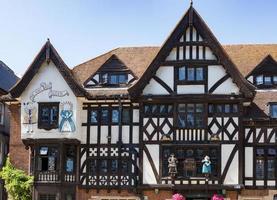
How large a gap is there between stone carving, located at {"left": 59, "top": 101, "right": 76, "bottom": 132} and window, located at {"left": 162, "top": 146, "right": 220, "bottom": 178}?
6.47 meters

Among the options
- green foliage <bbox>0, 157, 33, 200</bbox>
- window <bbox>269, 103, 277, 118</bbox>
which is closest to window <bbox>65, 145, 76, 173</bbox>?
green foliage <bbox>0, 157, 33, 200</bbox>

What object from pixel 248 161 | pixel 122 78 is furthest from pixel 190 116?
pixel 122 78

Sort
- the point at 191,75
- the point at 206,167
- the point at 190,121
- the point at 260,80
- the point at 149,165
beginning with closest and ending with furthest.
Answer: the point at 206,167
the point at 190,121
the point at 149,165
the point at 191,75
the point at 260,80

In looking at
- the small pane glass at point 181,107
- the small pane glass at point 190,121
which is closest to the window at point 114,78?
the small pane glass at point 181,107

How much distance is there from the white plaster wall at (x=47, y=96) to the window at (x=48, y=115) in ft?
0.93

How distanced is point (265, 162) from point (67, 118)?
13596mm

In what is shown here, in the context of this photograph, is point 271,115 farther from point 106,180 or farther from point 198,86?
point 106,180

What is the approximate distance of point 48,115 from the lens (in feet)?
146

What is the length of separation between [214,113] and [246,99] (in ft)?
7.60

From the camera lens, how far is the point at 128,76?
45938mm

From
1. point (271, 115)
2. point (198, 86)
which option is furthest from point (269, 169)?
point (198, 86)

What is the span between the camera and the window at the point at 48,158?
44344mm

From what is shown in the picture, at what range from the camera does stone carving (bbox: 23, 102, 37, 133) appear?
4450cm

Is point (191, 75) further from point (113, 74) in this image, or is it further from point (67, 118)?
point (67, 118)
